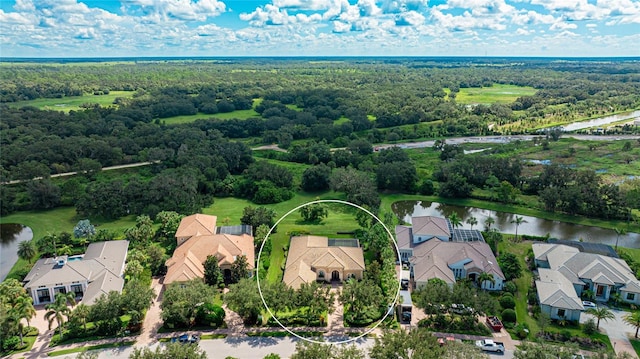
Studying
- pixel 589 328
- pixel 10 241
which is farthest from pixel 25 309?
pixel 589 328

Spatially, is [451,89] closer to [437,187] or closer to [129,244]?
[437,187]

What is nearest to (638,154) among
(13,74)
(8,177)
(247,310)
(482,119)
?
(482,119)

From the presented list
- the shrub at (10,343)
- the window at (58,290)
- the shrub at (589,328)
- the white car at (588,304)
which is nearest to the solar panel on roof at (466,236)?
the white car at (588,304)

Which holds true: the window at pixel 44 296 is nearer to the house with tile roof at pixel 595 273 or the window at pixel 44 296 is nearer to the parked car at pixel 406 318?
the parked car at pixel 406 318

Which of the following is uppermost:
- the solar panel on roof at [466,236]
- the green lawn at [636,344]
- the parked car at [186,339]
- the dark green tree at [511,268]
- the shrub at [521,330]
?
the solar panel on roof at [466,236]

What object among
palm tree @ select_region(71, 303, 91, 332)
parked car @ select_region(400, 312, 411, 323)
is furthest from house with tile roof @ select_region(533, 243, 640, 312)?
palm tree @ select_region(71, 303, 91, 332)

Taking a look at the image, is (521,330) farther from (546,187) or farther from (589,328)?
(546,187)
